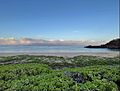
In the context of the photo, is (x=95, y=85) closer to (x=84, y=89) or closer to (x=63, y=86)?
(x=84, y=89)

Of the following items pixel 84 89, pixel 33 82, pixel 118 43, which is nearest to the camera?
pixel 84 89

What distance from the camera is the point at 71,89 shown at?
17.1 metres

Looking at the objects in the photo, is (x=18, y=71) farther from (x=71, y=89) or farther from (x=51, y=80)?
(x=71, y=89)

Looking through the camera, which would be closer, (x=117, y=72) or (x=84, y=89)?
(x=84, y=89)

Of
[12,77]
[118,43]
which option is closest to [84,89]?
[12,77]

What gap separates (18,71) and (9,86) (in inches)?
214

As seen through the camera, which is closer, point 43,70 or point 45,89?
point 45,89

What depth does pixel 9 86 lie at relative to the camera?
1808 centimetres

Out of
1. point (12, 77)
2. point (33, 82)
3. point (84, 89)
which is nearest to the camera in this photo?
A: point (84, 89)

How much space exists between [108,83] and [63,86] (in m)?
4.25

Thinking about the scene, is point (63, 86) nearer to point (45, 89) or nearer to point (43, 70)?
point (45, 89)

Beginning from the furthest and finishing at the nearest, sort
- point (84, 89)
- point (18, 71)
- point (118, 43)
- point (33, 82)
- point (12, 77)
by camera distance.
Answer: point (118, 43), point (18, 71), point (12, 77), point (33, 82), point (84, 89)

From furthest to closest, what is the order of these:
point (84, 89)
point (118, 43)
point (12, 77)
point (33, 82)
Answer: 1. point (118, 43)
2. point (12, 77)
3. point (33, 82)
4. point (84, 89)

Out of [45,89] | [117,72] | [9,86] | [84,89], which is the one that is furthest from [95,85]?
[9,86]
